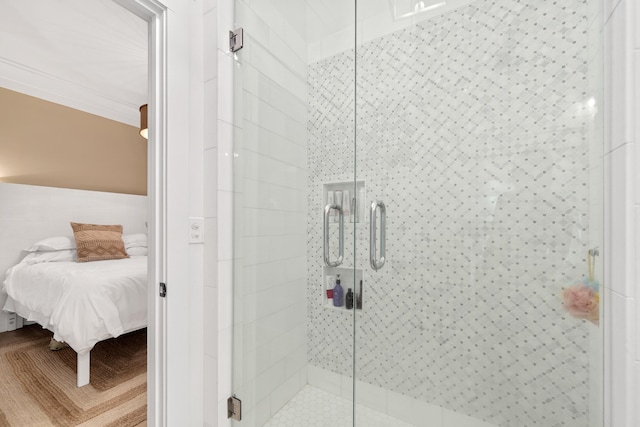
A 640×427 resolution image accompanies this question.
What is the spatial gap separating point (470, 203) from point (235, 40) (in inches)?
50.9

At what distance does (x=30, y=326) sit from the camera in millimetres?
3033

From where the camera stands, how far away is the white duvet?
1915mm

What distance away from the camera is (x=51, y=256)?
119 inches

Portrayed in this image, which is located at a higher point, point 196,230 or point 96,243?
point 196,230

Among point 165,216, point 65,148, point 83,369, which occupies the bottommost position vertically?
point 83,369

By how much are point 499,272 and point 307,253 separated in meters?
0.93

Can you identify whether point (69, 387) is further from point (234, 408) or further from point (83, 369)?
point (234, 408)

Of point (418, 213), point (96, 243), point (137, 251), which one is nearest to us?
point (418, 213)

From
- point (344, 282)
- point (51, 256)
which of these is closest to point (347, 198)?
point (344, 282)

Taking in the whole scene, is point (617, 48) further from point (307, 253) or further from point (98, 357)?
A: point (98, 357)

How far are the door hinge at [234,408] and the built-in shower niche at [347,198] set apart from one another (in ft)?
3.17

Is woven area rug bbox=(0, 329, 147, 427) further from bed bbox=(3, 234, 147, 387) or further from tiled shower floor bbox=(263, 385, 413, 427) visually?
tiled shower floor bbox=(263, 385, 413, 427)

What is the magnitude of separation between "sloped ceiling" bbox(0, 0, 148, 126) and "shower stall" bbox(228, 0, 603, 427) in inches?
71.6

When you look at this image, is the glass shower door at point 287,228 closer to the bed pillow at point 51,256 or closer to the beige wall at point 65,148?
the bed pillow at point 51,256
